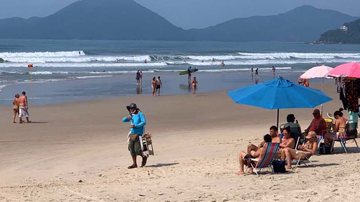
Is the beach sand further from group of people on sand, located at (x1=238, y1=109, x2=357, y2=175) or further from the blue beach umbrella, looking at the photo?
the blue beach umbrella

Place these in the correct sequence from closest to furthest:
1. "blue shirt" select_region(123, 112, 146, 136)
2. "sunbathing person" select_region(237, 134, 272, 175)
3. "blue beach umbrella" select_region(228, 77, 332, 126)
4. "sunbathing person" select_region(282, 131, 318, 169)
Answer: "sunbathing person" select_region(237, 134, 272, 175) < "sunbathing person" select_region(282, 131, 318, 169) < "blue beach umbrella" select_region(228, 77, 332, 126) < "blue shirt" select_region(123, 112, 146, 136)

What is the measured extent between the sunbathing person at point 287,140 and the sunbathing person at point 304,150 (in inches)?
5.6

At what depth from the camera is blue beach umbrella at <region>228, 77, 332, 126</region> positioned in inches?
437

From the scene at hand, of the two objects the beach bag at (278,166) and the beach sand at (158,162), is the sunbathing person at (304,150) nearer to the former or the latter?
the beach sand at (158,162)

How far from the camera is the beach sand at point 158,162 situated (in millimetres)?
8836

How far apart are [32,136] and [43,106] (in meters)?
7.18

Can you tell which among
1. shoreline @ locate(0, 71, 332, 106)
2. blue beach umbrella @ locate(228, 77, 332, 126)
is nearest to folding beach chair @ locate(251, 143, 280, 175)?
blue beach umbrella @ locate(228, 77, 332, 126)

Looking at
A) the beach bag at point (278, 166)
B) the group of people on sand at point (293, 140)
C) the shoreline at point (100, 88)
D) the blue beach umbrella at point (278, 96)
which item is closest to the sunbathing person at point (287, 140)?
the group of people on sand at point (293, 140)

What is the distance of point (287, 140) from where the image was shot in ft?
36.0

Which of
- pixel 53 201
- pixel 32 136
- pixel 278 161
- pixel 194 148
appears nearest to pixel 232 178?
pixel 278 161

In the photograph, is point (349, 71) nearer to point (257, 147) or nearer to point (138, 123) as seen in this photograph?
point (257, 147)

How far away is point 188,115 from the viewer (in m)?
21.7

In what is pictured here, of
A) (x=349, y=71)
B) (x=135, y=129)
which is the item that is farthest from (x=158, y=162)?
(x=349, y=71)

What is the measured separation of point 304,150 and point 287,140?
534 mm
